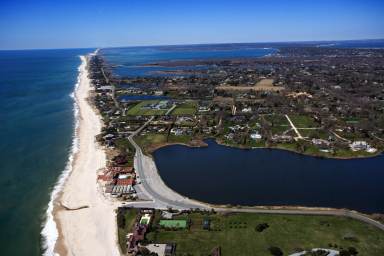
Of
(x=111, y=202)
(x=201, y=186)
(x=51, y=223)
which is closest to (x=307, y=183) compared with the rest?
(x=201, y=186)

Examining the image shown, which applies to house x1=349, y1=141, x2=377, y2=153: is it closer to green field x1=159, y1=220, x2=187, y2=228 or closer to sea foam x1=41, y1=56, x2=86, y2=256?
green field x1=159, y1=220, x2=187, y2=228

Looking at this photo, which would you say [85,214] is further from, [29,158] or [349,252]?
[349,252]

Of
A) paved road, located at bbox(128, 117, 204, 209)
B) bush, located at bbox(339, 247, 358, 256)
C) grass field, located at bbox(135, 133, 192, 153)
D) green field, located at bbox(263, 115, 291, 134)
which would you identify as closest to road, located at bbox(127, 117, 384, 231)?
paved road, located at bbox(128, 117, 204, 209)

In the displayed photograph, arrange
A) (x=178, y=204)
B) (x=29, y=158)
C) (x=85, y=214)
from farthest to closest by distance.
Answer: (x=29, y=158) < (x=178, y=204) < (x=85, y=214)

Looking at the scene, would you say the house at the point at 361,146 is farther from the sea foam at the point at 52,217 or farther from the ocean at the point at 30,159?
the ocean at the point at 30,159

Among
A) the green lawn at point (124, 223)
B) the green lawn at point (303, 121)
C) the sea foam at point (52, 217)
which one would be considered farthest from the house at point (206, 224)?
the green lawn at point (303, 121)

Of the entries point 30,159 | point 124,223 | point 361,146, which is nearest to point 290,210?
point 124,223
